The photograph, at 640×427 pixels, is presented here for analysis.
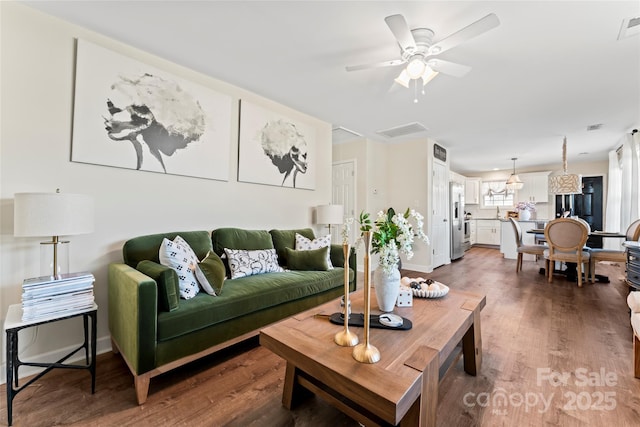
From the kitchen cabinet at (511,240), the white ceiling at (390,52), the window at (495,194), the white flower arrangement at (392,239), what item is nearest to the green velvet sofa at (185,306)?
the white flower arrangement at (392,239)

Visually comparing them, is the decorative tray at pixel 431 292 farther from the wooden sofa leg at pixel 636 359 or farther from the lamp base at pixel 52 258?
the lamp base at pixel 52 258

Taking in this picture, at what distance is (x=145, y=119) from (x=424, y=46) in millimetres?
2367

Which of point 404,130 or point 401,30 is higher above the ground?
point 404,130

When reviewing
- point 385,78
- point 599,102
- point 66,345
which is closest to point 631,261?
point 599,102

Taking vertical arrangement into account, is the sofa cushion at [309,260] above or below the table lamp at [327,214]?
below

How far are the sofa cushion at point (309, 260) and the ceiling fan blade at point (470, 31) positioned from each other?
2.01 metres

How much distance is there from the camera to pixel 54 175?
6.20 feet

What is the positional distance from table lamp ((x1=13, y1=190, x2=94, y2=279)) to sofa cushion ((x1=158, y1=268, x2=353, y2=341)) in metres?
0.75

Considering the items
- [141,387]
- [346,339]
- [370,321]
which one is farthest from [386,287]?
[141,387]

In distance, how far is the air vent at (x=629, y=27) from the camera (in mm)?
1837

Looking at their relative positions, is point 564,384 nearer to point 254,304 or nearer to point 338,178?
point 254,304

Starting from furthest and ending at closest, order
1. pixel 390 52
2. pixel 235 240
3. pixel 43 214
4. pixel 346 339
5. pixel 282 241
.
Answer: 1. pixel 282 241
2. pixel 235 240
3. pixel 390 52
4. pixel 43 214
5. pixel 346 339

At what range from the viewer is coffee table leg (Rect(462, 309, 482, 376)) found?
5.62 feet

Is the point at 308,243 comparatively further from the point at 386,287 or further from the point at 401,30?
the point at 401,30
